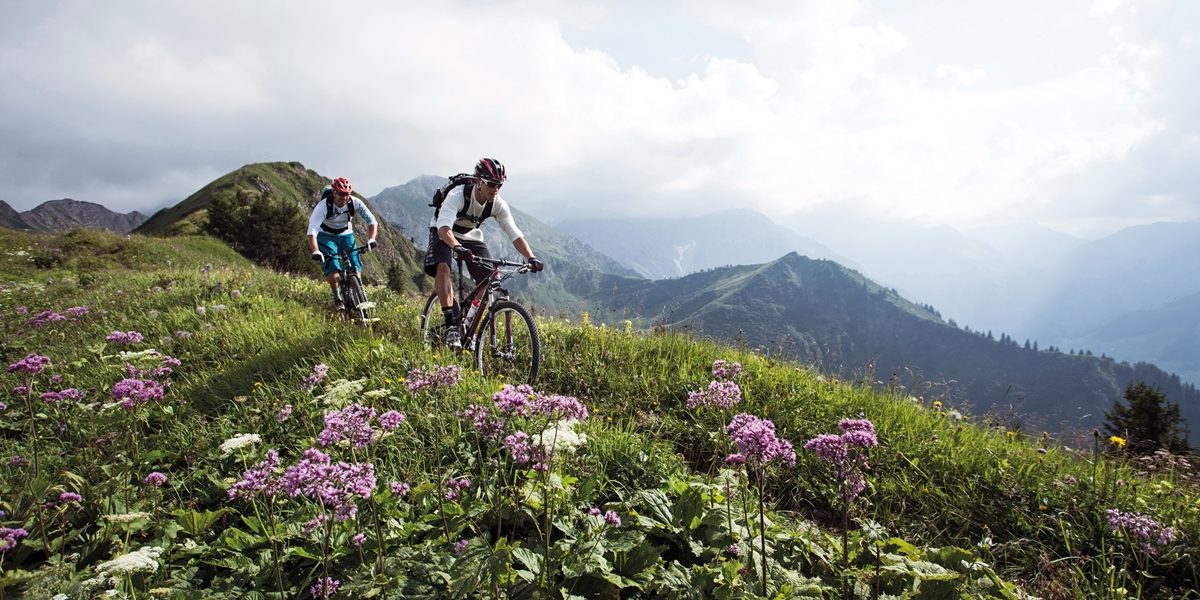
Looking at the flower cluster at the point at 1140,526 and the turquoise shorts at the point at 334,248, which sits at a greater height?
the turquoise shorts at the point at 334,248

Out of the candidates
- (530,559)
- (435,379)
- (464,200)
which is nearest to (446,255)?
(464,200)

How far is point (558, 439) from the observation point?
11.2 feet

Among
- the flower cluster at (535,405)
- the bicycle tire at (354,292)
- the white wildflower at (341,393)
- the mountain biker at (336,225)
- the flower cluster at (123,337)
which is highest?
the mountain biker at (336,225)

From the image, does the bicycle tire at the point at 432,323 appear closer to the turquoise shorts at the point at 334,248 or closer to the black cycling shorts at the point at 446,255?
the black cycling shorts at the point at 446,255

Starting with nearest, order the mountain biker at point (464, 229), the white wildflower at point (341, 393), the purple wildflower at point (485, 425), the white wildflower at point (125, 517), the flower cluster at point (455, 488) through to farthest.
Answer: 1. the purple wildflower at point (485, 425)
2. the white wildflower at point (125, 517)
3. the flower cluster at point (455, 488)
4. the white wildflower at point (341, 393)
5. the mountain biker at point (464, 229)

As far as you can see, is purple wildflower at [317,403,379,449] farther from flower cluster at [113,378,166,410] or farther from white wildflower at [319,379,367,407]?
white wildflower at [319,379,367,407]

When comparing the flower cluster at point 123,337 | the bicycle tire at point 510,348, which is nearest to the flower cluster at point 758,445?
the bicycle tire at point 510,348

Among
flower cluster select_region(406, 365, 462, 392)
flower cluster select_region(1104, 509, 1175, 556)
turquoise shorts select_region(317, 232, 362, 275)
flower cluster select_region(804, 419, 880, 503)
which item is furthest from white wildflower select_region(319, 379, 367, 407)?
flower cluster select_region(1104, 509, 1175, 556)

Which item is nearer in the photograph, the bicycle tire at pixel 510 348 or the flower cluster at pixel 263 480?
the flower cluster at pixel 263 480

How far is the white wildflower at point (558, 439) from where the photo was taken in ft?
9.50

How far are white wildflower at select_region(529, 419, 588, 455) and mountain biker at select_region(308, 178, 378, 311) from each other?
7.94 meters

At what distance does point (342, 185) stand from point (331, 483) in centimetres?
965

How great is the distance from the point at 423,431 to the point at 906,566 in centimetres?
407

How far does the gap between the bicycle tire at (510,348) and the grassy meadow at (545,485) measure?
0.34 metres
